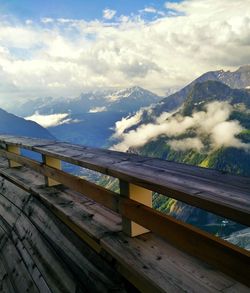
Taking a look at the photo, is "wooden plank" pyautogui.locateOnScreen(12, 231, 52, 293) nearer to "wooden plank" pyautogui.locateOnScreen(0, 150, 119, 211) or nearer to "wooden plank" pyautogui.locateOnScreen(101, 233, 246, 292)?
"wooden plank" pyautogui.locateOnScreen(101, 233, 246, 292)

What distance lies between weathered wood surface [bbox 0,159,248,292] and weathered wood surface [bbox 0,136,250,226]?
2.46 ft

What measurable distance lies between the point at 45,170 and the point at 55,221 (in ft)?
3.33

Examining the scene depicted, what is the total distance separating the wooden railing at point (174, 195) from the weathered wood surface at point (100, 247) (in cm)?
30

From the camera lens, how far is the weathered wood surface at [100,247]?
2.90 m

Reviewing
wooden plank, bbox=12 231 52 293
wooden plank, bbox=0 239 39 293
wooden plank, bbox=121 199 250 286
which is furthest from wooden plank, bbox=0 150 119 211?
wooden plank, bbox=0 239 39 293

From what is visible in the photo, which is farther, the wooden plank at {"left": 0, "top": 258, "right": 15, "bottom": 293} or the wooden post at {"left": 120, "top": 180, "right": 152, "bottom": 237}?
the wooden plank at {"left": 0, "top": 258, "right": 15, "bottom": 293}

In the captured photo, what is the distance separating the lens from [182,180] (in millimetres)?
2824

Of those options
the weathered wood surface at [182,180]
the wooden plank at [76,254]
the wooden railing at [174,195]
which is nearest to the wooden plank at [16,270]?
the wooden plank at [76,254]

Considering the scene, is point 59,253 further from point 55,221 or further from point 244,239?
point 244,239

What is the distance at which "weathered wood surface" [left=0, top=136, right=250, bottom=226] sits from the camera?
87.0 inches

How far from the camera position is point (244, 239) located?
498 feet

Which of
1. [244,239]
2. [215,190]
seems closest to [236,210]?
[215,190]

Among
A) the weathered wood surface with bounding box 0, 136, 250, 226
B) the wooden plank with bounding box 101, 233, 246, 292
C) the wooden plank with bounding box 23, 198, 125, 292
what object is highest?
the weathered wood surface with bounding box 0, 136, 250, 226

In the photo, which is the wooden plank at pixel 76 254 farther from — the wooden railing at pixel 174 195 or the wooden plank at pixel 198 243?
the wooden plank at pixel 198 243
